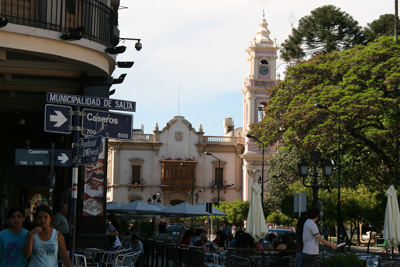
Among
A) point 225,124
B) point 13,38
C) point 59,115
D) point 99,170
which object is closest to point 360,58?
point 99,170

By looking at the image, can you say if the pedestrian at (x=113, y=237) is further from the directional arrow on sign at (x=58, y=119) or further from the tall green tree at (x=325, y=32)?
the tall green tree at (x=325, y=32)

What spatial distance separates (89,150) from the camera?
9.68 metres

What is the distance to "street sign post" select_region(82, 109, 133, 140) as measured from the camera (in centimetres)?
1056

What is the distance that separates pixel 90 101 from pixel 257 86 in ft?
219

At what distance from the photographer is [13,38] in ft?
44.2

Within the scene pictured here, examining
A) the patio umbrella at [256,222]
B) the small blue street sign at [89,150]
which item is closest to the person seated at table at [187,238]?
the patio umbrella at [256,222]

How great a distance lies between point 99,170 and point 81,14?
11.6ft

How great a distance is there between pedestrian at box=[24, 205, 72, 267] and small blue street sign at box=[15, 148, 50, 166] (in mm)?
3967

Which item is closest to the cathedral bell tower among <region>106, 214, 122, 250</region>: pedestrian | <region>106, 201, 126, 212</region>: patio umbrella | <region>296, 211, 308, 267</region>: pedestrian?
<region>106, 201, 126, 212</region>: patio umbrella

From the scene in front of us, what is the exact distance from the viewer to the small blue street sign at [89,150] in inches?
378

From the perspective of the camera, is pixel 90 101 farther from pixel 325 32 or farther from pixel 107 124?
pixel 325 32

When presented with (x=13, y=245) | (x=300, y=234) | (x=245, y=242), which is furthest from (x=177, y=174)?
(x=13, y=245)

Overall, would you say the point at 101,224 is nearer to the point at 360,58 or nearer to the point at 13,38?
the point at 13,38

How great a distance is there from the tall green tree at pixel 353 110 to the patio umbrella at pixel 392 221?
20709mm
